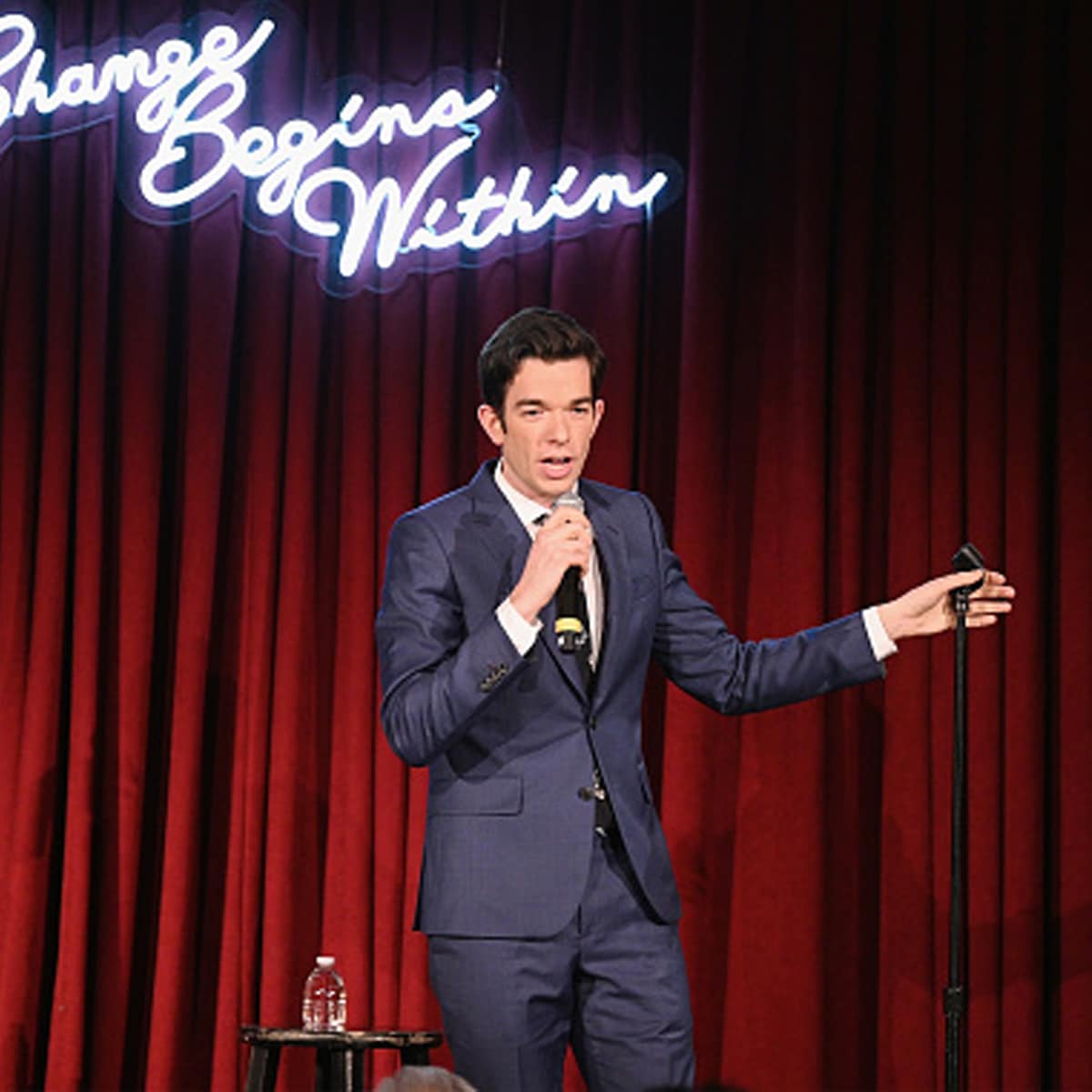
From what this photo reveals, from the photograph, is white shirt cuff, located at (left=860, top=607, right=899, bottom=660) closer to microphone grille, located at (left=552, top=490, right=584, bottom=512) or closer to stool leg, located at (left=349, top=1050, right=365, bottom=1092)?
microphone grille, located at (left=552, top=490, right=584, bottom=512)

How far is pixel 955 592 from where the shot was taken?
→ 8.73 feet

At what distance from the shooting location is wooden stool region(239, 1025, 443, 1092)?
123 inches

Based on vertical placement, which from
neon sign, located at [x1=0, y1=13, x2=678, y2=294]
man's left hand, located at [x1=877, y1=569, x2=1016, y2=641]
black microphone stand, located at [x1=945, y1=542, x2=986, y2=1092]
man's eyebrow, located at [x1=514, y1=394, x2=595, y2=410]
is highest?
neon sign, located at [x1=0, y1=13, x2=678, y2=294]

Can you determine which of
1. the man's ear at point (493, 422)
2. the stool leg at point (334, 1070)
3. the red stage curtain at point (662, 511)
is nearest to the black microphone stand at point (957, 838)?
the man's ear at point (493, 422)

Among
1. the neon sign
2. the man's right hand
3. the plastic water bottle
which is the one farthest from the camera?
the neon sign

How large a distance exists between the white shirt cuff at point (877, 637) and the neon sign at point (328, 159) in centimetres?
167

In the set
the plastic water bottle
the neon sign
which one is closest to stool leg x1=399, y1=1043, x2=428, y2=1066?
the plastic water bottle

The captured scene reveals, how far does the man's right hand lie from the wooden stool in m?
1.16

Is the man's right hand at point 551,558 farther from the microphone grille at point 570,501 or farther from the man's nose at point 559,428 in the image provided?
the man's nose at point 559,428

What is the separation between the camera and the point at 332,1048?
10.3 feet

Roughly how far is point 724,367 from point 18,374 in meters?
1.85

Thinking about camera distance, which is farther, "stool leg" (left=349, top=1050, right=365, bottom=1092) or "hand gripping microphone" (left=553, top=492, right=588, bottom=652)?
"stool leg" (left=349, top=1050, right=365, bottom=1092)

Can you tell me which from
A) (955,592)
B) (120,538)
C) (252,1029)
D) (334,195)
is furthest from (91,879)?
(955,592)

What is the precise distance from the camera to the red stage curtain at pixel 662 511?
12.1 ft
